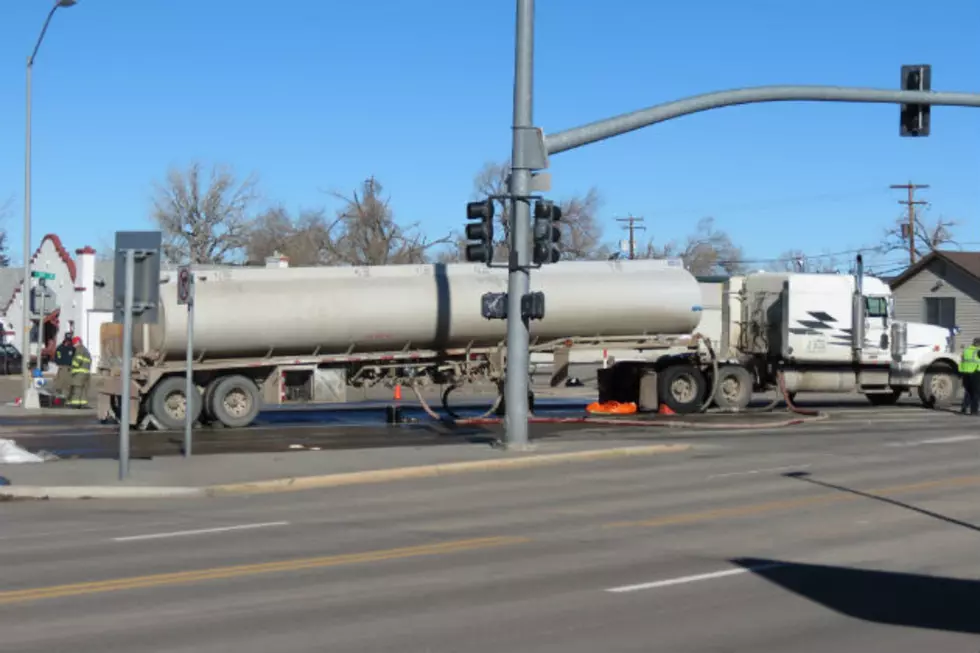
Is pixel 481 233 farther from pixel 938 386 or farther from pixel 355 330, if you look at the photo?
pixel 938 386

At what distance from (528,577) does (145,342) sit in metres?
17.0

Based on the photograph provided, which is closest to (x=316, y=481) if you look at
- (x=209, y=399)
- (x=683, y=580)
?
(x=683, y=580)

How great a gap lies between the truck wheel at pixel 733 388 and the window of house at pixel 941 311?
2715 cm

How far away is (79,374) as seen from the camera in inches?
1262

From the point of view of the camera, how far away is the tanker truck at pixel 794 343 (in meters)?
30.2

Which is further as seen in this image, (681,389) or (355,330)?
(681,389)

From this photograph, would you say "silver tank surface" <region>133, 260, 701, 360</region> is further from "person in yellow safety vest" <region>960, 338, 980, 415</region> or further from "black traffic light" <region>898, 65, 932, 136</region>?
"black traffic light" <region>898, 65, 932, 136</region>

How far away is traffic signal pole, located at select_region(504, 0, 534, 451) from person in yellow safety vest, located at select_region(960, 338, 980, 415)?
13685 mm

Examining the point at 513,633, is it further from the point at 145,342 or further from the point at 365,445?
the point at 145,342

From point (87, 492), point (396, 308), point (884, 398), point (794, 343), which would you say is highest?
point (396, 308)

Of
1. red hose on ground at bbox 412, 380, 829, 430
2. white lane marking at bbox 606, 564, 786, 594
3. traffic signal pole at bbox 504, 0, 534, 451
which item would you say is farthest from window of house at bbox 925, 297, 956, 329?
white lane marking at bbox 606, 564, 786, 594

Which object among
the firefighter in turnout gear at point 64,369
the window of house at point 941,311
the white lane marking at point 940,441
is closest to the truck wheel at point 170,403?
the firefighter in turnout gear at point 64,369

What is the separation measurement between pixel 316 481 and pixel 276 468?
126cm

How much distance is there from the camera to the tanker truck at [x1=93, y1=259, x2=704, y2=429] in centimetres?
2525
